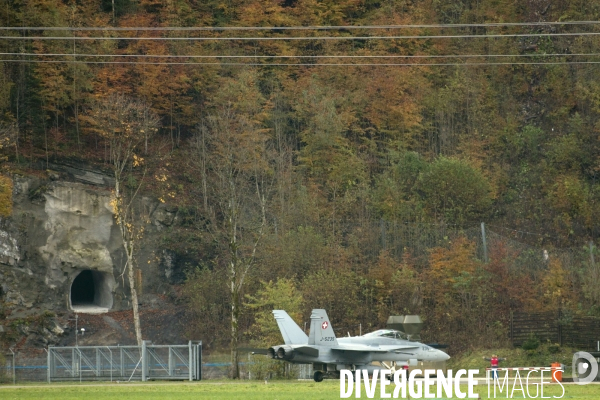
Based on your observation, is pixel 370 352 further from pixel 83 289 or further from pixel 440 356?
pixel 83 289

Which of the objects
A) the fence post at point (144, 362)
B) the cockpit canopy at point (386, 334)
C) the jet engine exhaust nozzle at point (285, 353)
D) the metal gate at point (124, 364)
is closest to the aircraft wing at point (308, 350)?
the jet engine exhaust nozzle at point (285, 353)

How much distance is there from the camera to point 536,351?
166 feet

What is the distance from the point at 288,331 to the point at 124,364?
864 centimetres

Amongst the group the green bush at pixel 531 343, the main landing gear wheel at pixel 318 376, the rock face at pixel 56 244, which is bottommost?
the main landing gear wheel at pixel 318 376

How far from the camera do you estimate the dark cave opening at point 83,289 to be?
63.6 meters

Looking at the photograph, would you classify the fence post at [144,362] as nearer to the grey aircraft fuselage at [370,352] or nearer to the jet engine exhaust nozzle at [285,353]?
the jet engine exhaust nozzle at [285,353]

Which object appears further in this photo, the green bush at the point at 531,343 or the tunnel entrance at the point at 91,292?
the tunnel entrance at the point at 91,292

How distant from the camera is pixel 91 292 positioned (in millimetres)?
64375

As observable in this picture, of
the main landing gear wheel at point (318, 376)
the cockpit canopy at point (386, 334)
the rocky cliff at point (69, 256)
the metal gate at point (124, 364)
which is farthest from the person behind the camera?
the rocky cliff at point (69, 256)

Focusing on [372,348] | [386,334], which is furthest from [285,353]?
[386,334]

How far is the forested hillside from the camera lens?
5709 cm

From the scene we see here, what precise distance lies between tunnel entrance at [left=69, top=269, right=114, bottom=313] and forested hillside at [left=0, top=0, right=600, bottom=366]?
14.6 ft

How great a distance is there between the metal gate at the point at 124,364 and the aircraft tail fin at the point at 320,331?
5.50m

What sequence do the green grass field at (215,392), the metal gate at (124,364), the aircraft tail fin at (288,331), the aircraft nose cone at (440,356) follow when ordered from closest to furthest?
the green grass field at (215,392) < the aircraft tail fin at (288,331) < the metal gate at (124,364) < the aircraft nose cone at (440,356)
